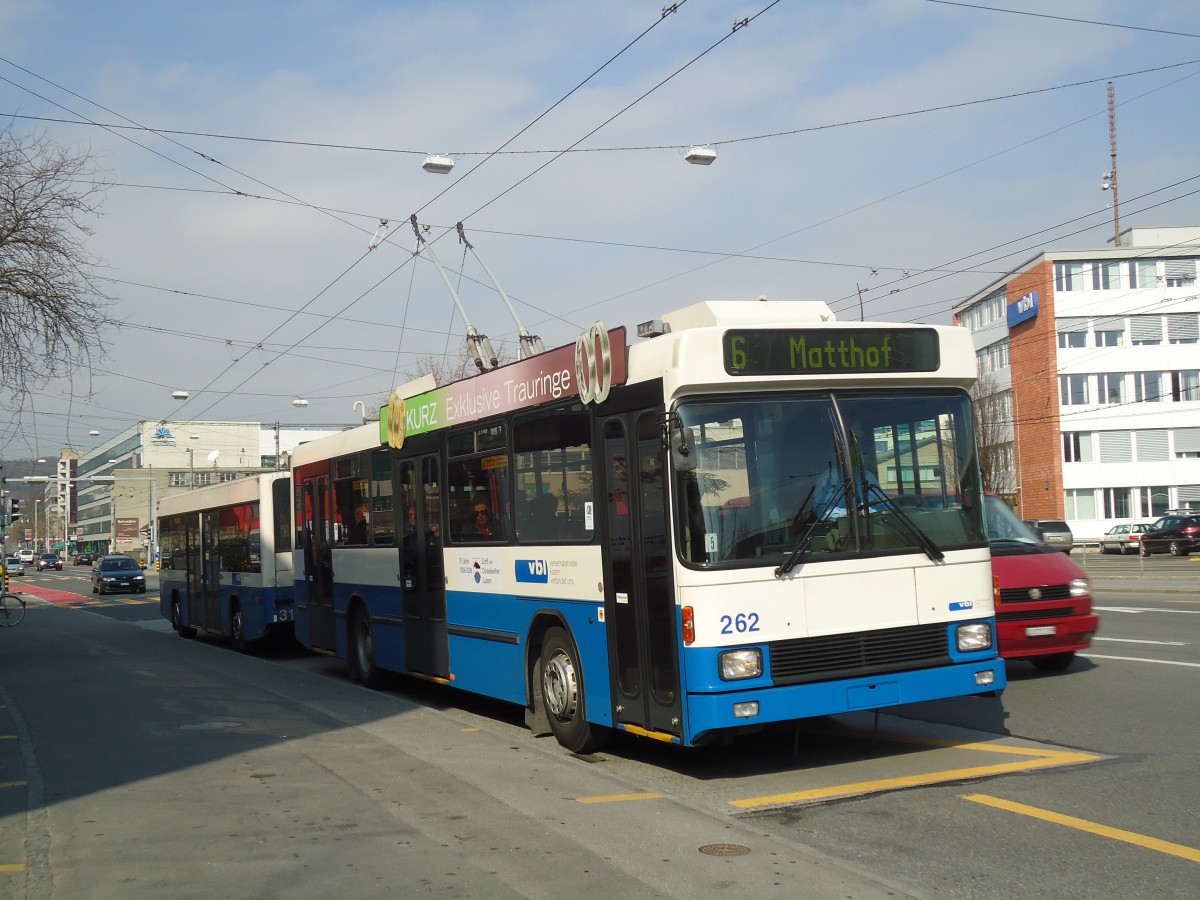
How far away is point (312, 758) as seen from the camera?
373 inches

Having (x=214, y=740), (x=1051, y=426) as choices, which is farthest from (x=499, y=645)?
(x=1051, y=426)

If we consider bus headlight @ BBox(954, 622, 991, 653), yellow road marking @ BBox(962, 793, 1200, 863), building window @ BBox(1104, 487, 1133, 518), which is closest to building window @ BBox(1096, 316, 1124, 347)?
building window @ BBox(1104, 487, 1133, 518)

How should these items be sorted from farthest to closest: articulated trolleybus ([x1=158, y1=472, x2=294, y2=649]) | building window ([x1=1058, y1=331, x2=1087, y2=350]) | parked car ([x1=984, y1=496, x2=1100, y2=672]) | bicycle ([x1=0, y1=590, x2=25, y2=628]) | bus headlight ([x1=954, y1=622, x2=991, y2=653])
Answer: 1. building window ([x1=1058, y1=331, x2=1087, y2=350])
2. bicycle ([x1=0, y1=590, x2=25, y2=628])
3. articulated trolleybus ([x1=158, y1=472, x2=294, y2=649])
4. parked car ([x1=984, y1=496, x2=1100, y2=672])
5. bus headlight ([x1=954, y1=622, x2=991, y2=653])

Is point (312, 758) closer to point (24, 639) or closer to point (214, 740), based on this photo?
point (214, 740)

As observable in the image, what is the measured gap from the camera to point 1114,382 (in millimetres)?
64812

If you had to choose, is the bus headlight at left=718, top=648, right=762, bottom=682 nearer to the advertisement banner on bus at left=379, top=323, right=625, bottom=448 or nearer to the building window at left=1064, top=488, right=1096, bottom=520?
the advertisement banner on bus at left=379, top=323, right=625, bottom=448

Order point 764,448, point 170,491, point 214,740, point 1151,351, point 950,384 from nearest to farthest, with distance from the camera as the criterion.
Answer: point 764,448, point 950,384, point 214,740, point 1151,351, point 170,491

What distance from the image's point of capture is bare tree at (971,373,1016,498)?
6053 centimetres

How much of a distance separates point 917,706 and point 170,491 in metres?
109

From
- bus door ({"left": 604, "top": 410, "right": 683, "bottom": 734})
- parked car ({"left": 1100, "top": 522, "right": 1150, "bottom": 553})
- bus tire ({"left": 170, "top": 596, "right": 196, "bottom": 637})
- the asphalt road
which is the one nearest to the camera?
the asphalt road

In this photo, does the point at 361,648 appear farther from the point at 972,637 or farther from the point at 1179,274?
the point at 1179,274

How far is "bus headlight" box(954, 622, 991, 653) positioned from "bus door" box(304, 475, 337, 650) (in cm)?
919

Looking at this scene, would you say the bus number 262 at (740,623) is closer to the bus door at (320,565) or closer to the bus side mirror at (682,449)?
the bus side mirror at (682,449)

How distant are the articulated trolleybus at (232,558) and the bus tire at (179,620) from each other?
0.02m
